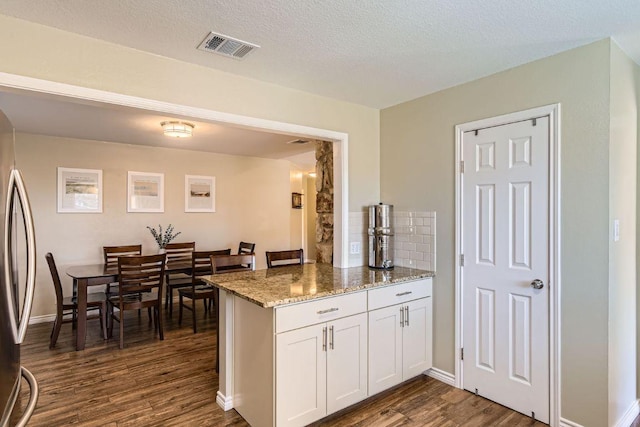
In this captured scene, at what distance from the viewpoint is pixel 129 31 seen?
6.30 feet

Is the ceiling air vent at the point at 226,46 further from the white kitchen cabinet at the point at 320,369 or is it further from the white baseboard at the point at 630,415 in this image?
the white baseboard at the point at 630,415

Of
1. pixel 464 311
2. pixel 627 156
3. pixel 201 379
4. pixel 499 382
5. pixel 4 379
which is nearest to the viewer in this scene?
pixel 4 379

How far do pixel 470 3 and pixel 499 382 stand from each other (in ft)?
8.09

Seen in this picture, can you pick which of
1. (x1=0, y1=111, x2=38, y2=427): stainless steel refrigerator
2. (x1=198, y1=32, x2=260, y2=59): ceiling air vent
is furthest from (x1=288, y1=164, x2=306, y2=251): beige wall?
(x1=0, y1=111, x2=38, y2=427): stainless steel refrigerator

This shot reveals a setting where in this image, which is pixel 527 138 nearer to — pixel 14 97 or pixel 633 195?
pixel 633 195

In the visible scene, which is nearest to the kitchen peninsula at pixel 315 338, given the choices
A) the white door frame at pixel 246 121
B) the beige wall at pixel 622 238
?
the white door frame at pixel 246 121

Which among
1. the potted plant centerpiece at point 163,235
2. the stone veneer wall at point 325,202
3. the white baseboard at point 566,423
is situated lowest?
the white baseboard at point 566,423

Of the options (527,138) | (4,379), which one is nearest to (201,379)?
(4,379)

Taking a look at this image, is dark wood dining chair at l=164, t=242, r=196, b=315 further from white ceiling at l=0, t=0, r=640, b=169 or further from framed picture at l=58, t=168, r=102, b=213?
white ceiling at l=0, t=0, r=640, b=169

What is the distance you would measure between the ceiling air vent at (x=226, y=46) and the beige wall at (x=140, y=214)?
3.71m

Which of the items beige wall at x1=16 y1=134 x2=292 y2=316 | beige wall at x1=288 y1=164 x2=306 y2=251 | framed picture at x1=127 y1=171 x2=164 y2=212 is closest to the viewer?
beige wall at x1=16 y1=134 x2=292 y2=316

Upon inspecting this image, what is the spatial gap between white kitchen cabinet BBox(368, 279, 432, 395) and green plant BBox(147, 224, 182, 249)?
3.64 meters

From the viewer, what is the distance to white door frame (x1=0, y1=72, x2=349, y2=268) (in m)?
1.84

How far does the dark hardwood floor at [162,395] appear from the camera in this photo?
92.3 inches
